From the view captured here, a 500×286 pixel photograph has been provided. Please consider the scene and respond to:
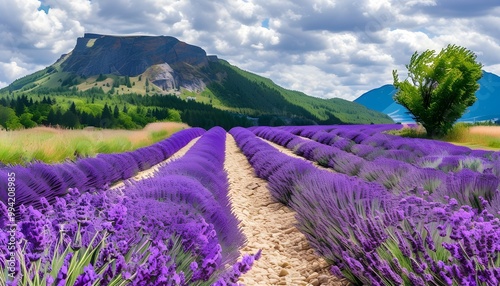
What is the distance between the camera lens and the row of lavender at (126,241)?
1892mm

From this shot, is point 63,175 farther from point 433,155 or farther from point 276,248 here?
point 433,155

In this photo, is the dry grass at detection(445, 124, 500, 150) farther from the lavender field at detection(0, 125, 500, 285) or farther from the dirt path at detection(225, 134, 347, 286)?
the dirt path at detection(225, 134, 347, 286)

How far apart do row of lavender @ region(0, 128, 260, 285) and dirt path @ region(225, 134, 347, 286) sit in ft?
1.47

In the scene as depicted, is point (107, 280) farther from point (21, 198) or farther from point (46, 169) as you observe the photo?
point (46, 169)

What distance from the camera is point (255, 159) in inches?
492

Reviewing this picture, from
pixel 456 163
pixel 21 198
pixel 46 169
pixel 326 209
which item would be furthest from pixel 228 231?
pixel 456 163

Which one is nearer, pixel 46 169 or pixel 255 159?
pixel 46 169

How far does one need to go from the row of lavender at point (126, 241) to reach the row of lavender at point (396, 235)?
34.6 inches

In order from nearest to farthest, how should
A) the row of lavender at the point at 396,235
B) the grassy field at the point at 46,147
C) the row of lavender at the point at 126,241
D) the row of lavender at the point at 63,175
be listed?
1. the row of lavender at the point at 126,241
2. the row of lavender at the point at 396,235
3. the row of lavender at the point at 63,175
4. the grassy field at the point at 46,147

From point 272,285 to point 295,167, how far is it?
4.10 metres

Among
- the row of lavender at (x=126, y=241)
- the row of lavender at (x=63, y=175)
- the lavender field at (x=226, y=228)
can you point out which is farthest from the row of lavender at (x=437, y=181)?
the row of lavender at (x=63, y=175)

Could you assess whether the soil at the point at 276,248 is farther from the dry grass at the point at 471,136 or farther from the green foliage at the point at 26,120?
the green foliage at the point at 26,120

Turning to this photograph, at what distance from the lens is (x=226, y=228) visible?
13.5 feet

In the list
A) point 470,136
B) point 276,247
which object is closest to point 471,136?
point 470,136
